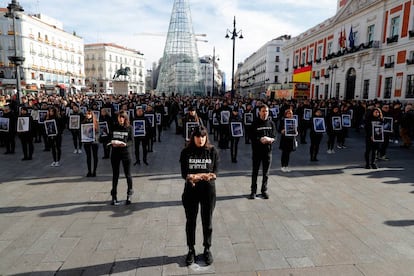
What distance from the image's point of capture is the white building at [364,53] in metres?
26.0

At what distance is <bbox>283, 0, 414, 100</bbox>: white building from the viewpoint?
85.1 feet

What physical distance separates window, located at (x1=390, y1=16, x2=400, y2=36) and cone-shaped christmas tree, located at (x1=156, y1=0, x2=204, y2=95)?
100 ft

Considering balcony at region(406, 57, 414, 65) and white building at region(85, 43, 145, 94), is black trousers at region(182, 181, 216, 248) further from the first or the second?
white building at region(85, 43, 145, 94)

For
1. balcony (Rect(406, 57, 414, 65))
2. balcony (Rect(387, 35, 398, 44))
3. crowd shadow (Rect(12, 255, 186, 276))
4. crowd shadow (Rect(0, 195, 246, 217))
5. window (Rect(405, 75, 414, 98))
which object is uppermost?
balcony (Rect(387, 35, 398, 44))

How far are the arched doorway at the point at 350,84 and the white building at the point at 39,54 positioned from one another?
40.3 metres

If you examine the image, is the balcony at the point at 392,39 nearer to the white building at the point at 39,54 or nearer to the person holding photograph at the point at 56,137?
the person holding photograph at the point at 56,137

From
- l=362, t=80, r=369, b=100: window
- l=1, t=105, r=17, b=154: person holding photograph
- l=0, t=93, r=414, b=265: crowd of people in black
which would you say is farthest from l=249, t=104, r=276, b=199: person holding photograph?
l=362, t=80, r=369, b=100: window

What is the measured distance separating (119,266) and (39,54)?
62.9 metres

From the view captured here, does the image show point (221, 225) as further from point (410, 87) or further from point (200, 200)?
point (410, 87)

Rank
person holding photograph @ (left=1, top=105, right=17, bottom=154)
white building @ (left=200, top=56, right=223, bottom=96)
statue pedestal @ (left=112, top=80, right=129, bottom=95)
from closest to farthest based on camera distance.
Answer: person holding photograph @ (left=1, top=105, right=17, bottom=154)
statue pedestal @ (left=112, top=80, right=129, bottom=95)
white building @ (left=200, top=56, right=223, bottom=96)

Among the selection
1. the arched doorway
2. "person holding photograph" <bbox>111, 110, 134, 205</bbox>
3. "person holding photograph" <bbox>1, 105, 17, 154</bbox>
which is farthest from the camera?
the arched doorway

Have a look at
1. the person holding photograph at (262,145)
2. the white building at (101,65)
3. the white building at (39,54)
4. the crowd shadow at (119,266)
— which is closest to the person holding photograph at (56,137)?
the crowd shadow at (119,266)

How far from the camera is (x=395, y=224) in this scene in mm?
5000

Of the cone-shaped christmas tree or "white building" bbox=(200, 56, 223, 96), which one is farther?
"white building" bbox=(200, 56, 223, 96)
